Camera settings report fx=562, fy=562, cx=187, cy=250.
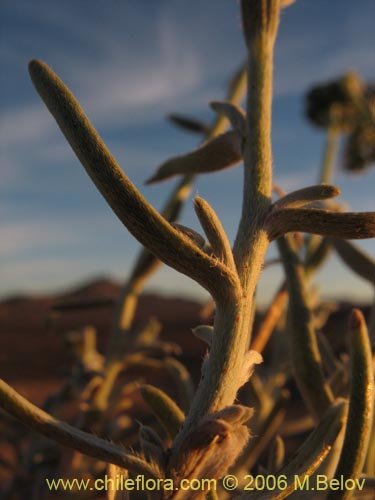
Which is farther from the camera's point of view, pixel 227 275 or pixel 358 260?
pixel 358 260

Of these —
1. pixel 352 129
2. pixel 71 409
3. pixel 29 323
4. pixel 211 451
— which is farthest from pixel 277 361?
pixel 29 323

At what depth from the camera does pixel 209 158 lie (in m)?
0.84

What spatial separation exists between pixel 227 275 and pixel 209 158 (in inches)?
12.7

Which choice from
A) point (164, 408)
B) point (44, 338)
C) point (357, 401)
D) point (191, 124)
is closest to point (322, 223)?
point (357, 401)

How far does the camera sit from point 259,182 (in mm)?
670

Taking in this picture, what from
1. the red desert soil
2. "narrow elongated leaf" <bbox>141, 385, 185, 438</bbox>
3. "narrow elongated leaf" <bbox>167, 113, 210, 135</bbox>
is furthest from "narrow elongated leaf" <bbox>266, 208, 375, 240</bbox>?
the red desert soil

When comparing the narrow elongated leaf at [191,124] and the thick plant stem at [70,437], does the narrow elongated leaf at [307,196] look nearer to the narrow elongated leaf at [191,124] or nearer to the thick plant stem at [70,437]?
the thick plant stem at [70,437]

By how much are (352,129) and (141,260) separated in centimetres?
904

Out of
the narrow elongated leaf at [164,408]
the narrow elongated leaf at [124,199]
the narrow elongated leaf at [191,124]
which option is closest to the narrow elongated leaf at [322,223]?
the narrow elongated leaf at [124,199]

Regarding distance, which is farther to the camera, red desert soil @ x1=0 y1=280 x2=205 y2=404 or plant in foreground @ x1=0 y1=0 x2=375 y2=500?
red desert soil @ x1=0 y1=280 x2=205 y2=404

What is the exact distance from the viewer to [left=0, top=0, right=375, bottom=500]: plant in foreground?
0.53 metres

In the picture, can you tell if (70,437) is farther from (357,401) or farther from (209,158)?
(209,158)

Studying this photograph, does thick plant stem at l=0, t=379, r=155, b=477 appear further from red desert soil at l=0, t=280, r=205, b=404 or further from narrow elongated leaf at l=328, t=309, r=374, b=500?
red desert soil at l=0, t=280, r=205, b=404

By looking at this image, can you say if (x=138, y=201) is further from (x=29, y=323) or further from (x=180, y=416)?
(x=29, y=323)
